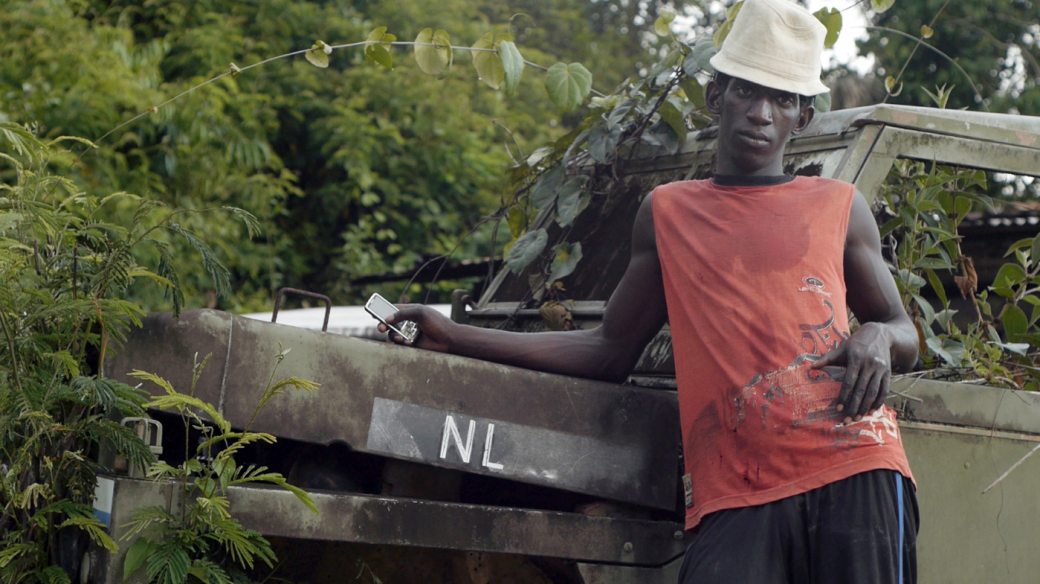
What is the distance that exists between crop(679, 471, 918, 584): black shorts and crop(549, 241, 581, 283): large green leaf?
4.26ft

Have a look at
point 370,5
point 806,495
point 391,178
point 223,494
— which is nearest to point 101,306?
point 223,494

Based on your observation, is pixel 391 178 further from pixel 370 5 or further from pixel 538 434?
pixel 538 434

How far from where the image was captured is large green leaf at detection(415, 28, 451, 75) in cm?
369

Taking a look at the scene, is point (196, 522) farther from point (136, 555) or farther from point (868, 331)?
point (868, 331)

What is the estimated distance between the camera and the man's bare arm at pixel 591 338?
2461 mm

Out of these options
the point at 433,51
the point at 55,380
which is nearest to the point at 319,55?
the point at 433,51

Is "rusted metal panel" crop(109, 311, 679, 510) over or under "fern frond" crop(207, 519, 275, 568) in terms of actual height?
over

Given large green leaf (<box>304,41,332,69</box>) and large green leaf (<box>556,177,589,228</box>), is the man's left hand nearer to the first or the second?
large green leaf (<box>556,177,589,228</box>)

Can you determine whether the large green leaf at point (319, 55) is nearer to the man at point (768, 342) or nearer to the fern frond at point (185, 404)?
the man at point (768, 342)

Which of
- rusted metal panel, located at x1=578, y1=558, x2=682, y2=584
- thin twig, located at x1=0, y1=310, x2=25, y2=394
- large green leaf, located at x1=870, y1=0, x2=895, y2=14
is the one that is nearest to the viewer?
thin twig, located at x1=0, y1=310, x2=25, y2=394

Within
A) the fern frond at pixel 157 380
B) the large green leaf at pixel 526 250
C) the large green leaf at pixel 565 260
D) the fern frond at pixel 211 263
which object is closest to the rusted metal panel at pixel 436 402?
the fern frond at pixel 157 380

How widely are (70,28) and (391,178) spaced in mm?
3194

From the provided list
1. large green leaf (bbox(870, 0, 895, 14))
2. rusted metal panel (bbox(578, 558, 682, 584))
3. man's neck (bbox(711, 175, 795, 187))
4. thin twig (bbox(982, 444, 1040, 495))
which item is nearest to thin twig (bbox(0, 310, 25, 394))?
rusted metal panel (bbox(578, 558, 682, 584))

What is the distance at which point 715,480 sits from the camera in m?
2.12
